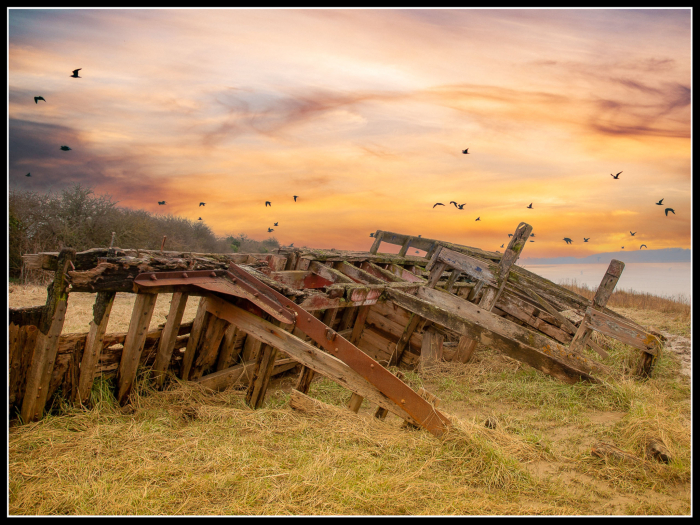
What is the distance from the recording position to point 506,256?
272 inches

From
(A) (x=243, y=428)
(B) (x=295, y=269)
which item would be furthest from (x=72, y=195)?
(A) (x=243, y=428)

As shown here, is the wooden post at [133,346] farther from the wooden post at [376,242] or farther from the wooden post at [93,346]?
the wooden post at [376,242]

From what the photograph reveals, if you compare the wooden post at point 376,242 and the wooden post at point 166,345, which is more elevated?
the wooden post at point 376,242

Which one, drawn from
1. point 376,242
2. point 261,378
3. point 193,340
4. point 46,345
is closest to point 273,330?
point 261,378

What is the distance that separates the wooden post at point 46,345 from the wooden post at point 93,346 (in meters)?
0.29

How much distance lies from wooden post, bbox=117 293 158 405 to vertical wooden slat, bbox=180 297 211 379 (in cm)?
82

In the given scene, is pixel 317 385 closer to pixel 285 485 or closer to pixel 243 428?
pixel 243 428

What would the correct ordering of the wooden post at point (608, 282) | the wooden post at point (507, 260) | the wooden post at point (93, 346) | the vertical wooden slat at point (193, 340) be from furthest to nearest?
the wooden post at point (608, 282) → the wooden post at point (507, 260) → the vertical wooden slat at point (193, 340) → the wooden post at point (93, 346)

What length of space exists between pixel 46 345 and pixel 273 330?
6.75ft

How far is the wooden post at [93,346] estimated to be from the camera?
4305 millimetres

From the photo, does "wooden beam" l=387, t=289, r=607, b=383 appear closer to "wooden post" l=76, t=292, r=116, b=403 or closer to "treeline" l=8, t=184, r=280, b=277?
"wooden post" l=76, t=292, r=116, b=403

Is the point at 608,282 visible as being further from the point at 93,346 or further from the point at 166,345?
the point at 93,346

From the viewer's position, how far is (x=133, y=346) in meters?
4.69

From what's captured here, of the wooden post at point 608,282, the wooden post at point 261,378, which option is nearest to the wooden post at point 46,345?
the wooden post at point 261,378
